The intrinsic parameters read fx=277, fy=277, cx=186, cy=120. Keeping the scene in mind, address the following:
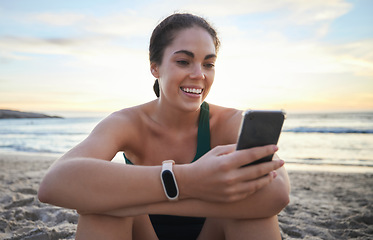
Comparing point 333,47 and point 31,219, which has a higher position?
point 333,47

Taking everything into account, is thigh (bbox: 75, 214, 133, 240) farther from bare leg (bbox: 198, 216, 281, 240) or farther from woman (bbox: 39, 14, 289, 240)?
bare leg (bbox: 198, 216, 281, 240)

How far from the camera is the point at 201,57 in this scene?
2053 millimetres

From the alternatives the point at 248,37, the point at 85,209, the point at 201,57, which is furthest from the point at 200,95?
the point at 248,37

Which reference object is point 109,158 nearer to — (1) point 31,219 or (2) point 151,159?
(2) point 151,159

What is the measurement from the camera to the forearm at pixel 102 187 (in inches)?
54.8

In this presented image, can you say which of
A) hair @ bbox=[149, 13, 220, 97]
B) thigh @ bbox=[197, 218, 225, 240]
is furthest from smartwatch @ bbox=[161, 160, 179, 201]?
hair @ bbox=[149, 13, 220, 97]

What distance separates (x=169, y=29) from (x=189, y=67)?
41cm

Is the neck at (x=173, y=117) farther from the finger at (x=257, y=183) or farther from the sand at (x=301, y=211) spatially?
the sand at (x=301, y=211)

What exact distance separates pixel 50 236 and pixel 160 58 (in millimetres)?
2094

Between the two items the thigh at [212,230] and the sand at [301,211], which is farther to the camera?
the sand at [301,211]

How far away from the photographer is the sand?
297cm

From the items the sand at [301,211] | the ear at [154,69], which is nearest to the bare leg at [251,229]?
the ear at [154,69]

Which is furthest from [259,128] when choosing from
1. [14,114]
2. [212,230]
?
[14,114]

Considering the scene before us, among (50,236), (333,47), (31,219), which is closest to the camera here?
(50,236)
